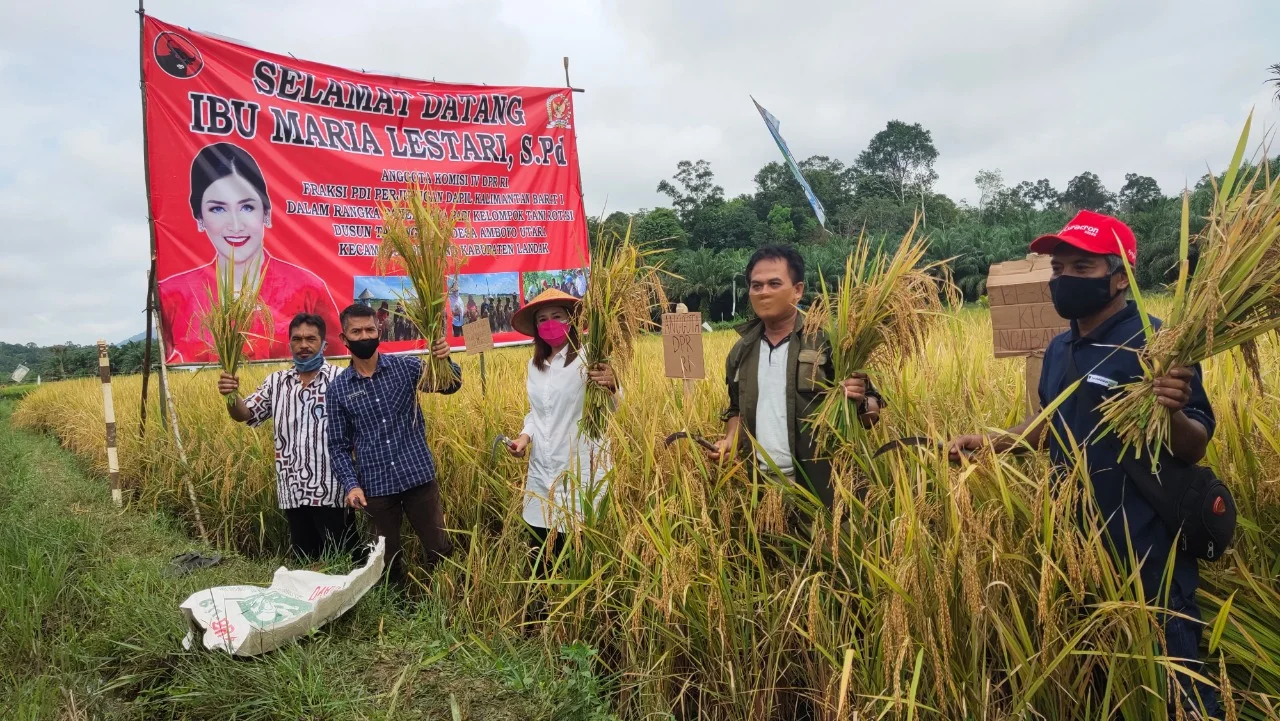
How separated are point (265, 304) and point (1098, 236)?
4.42m

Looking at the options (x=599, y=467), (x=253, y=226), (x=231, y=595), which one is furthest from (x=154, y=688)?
(x=253, y=226)

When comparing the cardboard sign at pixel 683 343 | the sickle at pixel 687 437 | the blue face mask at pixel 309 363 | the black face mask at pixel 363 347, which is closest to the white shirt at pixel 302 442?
the blue face mask at pixel 309 363

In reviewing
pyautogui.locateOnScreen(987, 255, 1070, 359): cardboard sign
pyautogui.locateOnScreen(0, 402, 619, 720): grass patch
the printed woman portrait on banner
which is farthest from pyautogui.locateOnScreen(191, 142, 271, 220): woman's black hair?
pyautogui.locateOnScreen(987, 255, 1070, 359): cardboard sign

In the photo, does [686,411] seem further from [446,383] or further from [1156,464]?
[1156,464]

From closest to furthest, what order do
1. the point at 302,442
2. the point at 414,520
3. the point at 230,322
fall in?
the point at 414,520
the point at 302,442
the point at 230,322

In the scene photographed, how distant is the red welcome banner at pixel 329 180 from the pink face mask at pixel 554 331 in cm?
95

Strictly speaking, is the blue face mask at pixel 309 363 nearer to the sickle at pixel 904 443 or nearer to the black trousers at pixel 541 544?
the black trousers at pixel 541 544

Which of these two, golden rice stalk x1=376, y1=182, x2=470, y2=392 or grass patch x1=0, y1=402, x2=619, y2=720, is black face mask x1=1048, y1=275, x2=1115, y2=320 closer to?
grass patch x1=0, y1=402, x2=619, y2=720

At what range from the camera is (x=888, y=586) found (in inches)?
70.3

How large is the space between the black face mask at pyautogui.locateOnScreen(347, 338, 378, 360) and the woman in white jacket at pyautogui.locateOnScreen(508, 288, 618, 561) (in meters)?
0.71

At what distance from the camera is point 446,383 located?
11.0ft

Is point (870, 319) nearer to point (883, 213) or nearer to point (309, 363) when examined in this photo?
point (309, 363)

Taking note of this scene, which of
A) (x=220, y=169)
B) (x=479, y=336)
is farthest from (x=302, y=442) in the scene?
(x=220, y=169)

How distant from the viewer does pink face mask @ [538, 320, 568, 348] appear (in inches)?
119
